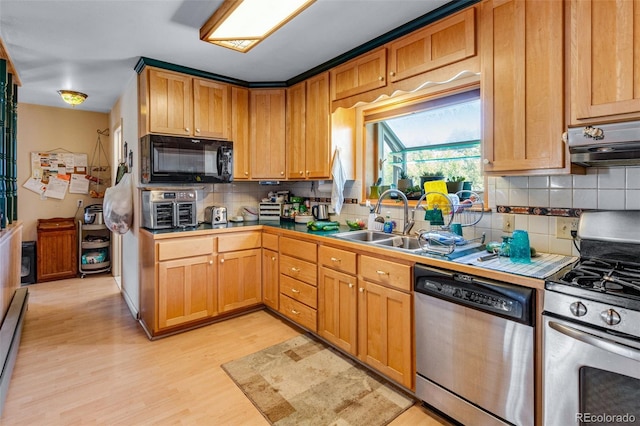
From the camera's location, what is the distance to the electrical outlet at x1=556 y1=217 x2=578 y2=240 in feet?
5.98

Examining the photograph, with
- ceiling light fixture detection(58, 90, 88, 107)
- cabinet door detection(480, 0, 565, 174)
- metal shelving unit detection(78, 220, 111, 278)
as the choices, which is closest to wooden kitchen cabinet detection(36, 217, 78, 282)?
metal shelving unit detection(78, 220, 111, 278)

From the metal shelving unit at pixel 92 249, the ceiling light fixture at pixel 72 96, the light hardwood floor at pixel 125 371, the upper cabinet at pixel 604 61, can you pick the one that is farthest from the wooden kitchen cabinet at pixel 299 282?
the metal shelving unit at pixel 92 249

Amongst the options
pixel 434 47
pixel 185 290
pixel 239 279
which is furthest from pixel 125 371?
pixel 434 47

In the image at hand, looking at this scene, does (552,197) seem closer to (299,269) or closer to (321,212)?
(299,269)

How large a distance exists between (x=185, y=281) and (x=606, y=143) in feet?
9.47

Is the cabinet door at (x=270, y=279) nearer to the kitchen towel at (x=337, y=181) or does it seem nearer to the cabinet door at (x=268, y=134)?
the kitchen towel at (x=337, y=181)

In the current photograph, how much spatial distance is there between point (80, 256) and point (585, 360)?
5.54 meters

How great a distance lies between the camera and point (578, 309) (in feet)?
4.17

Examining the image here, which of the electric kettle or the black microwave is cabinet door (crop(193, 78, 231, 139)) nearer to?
the black microwave

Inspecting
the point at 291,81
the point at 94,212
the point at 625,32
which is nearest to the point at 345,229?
the point at 291,81

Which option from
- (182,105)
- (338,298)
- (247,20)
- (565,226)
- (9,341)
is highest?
(247,20)

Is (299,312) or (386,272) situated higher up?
(386,272)

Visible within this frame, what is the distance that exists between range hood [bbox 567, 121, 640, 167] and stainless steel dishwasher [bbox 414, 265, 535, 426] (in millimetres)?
669

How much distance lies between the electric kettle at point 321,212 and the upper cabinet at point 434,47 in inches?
56.5
